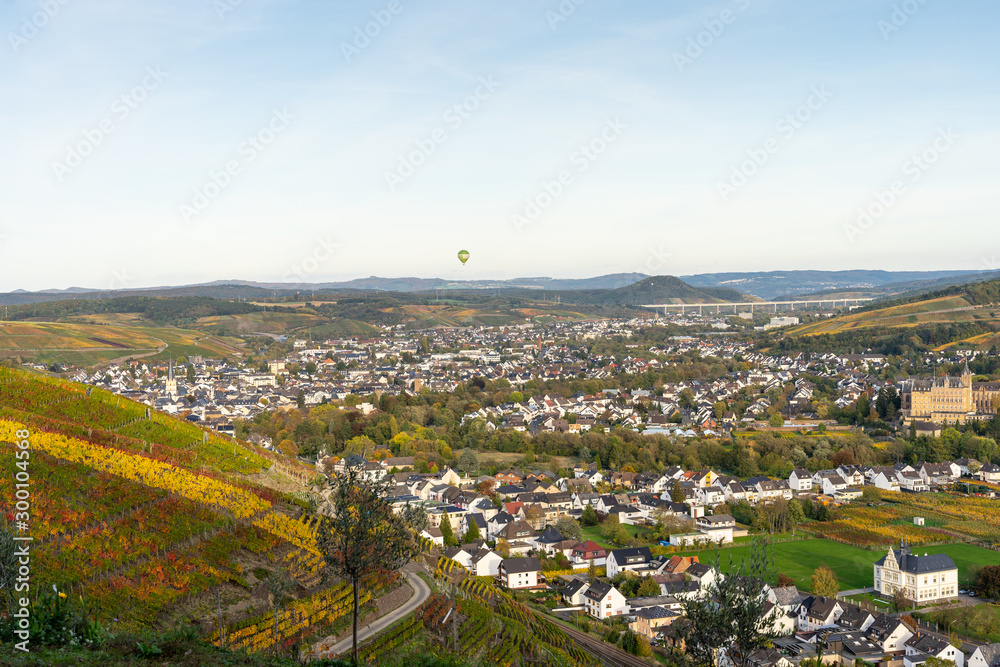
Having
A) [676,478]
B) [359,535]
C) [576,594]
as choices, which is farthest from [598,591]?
[676,478]

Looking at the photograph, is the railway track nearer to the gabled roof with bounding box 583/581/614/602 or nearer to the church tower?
the gabled roof with bounding box 583/581/614/602

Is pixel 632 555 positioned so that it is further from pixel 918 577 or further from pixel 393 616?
pixel 393 616

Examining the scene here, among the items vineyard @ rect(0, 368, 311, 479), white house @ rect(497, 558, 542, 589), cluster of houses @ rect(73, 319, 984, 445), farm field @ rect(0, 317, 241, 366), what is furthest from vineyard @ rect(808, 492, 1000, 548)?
farm field @ rect(0, 317, 241, 366)

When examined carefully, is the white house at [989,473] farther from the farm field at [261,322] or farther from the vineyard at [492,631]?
the farm field at [261,322]

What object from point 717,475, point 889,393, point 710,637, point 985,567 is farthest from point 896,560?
point 889,393

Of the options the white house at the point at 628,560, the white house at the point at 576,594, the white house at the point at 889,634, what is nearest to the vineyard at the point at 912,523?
the white house at the point at 628,560

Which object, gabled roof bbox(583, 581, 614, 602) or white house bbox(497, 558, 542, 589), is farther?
white house bbox(497, 558, 542, 589)
